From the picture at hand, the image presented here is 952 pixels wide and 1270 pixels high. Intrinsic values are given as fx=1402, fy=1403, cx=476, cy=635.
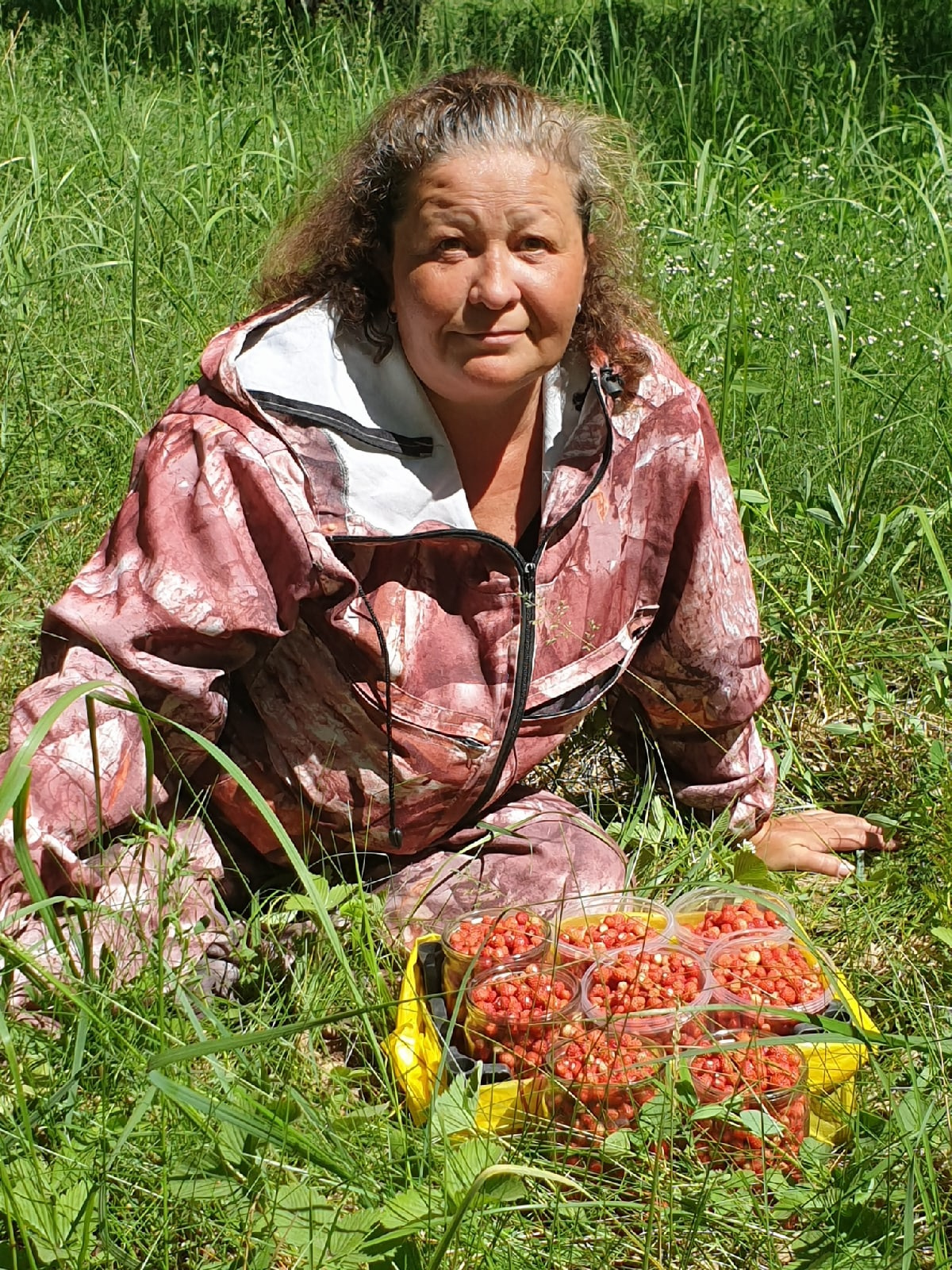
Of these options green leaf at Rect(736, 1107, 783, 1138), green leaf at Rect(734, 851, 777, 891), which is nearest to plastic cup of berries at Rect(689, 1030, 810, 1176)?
green leaf at Rect(736, 1107, 783, 1138)

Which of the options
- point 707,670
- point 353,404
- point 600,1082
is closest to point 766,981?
point 600,1082

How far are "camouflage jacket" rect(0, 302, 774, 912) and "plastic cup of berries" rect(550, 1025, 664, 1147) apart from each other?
0.58 meters

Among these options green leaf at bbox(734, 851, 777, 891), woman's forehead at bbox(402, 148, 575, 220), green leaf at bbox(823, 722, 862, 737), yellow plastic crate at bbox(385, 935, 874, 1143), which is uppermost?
woman's forehead at bbox(402, 148, 575, 220)

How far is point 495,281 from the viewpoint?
2.07 m

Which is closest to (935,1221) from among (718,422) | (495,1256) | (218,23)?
(495,1256)

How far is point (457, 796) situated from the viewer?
2373 millimetres

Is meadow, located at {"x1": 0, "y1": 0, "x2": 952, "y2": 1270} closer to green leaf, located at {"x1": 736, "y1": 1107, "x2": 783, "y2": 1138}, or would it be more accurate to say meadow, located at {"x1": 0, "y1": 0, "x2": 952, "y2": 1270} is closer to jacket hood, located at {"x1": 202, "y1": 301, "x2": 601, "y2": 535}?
green leaf, located at {"x1": 736, "y1": 1107, "x2": 783, "y2": 1138}

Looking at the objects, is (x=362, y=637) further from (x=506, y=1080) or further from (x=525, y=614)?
(x=506, y=1080)

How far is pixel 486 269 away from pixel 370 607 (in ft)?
1.79

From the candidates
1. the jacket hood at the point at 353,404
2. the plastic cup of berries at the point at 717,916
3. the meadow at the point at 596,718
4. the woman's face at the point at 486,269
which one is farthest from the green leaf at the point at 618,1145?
the woman's face at the point at 486,269

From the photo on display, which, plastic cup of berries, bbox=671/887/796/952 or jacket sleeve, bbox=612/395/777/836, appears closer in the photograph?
plastic cup of berries, bbox=671/887/796/952

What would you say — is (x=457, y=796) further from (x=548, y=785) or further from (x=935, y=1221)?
(x=935, y=1221)

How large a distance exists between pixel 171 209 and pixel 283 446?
2220 mm

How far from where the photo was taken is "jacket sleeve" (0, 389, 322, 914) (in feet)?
6.50
